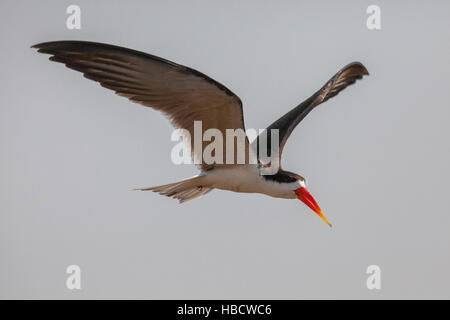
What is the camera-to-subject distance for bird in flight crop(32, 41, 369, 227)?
5.50 m

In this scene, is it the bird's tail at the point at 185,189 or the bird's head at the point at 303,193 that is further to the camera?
the bird's head at the point at 303,193

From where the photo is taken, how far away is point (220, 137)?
6.35m

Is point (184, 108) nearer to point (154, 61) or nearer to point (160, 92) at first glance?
point (160, 92)

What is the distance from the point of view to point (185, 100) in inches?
238

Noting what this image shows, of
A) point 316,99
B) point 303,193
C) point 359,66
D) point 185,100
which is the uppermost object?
point 359,66

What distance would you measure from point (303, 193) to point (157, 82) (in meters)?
1.90

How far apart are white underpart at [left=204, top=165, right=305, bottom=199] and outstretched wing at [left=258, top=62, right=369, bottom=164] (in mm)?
383

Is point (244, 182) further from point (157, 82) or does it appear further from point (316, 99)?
point (316, 99)

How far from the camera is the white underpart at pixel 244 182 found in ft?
21.9

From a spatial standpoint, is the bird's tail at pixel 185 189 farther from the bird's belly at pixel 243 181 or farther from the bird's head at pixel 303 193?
the bird's head at pixel 303 193

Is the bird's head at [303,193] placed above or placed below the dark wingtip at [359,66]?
below

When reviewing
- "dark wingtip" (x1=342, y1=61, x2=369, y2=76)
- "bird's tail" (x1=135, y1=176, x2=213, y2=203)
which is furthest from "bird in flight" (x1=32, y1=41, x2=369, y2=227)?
"dark wingtip" (x1=342, y1=61, x2=369, y2=76)

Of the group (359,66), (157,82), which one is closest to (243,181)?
(157,82)

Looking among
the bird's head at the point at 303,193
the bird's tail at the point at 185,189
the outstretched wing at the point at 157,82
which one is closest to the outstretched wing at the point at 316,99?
the bird's head at the point at 303,193
